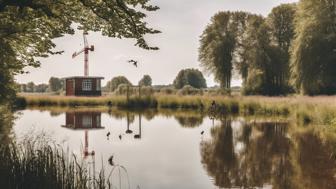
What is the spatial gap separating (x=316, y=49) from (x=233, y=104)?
28.7 feet

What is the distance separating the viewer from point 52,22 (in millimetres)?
12055

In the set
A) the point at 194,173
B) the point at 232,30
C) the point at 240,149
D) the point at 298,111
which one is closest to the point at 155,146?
the point at 240,149

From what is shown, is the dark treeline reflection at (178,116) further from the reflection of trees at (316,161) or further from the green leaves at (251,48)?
the green leaves at (251,48)

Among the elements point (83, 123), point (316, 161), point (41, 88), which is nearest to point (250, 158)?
point (316, 161)

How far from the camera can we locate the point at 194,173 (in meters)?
11.5

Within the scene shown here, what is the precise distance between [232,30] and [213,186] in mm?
43435

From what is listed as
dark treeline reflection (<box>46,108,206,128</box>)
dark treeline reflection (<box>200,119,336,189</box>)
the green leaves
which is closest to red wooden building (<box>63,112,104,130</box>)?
dark treeline reflection (<box>46,108,206,128</box>)

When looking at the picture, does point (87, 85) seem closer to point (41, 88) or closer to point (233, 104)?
point (233, 104)

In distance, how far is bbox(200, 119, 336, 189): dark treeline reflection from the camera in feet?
34.6

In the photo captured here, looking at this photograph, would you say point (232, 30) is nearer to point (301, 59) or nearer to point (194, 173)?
point (301, 59)

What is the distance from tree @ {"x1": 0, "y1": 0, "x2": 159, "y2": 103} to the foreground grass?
13306 millimetres

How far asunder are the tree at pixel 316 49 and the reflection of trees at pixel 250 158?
1582cm

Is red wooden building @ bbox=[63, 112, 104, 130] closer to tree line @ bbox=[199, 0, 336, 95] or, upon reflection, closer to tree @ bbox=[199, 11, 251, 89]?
tree line @ bbox=[199, 0, 336, 95]

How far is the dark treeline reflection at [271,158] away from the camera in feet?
34.6
